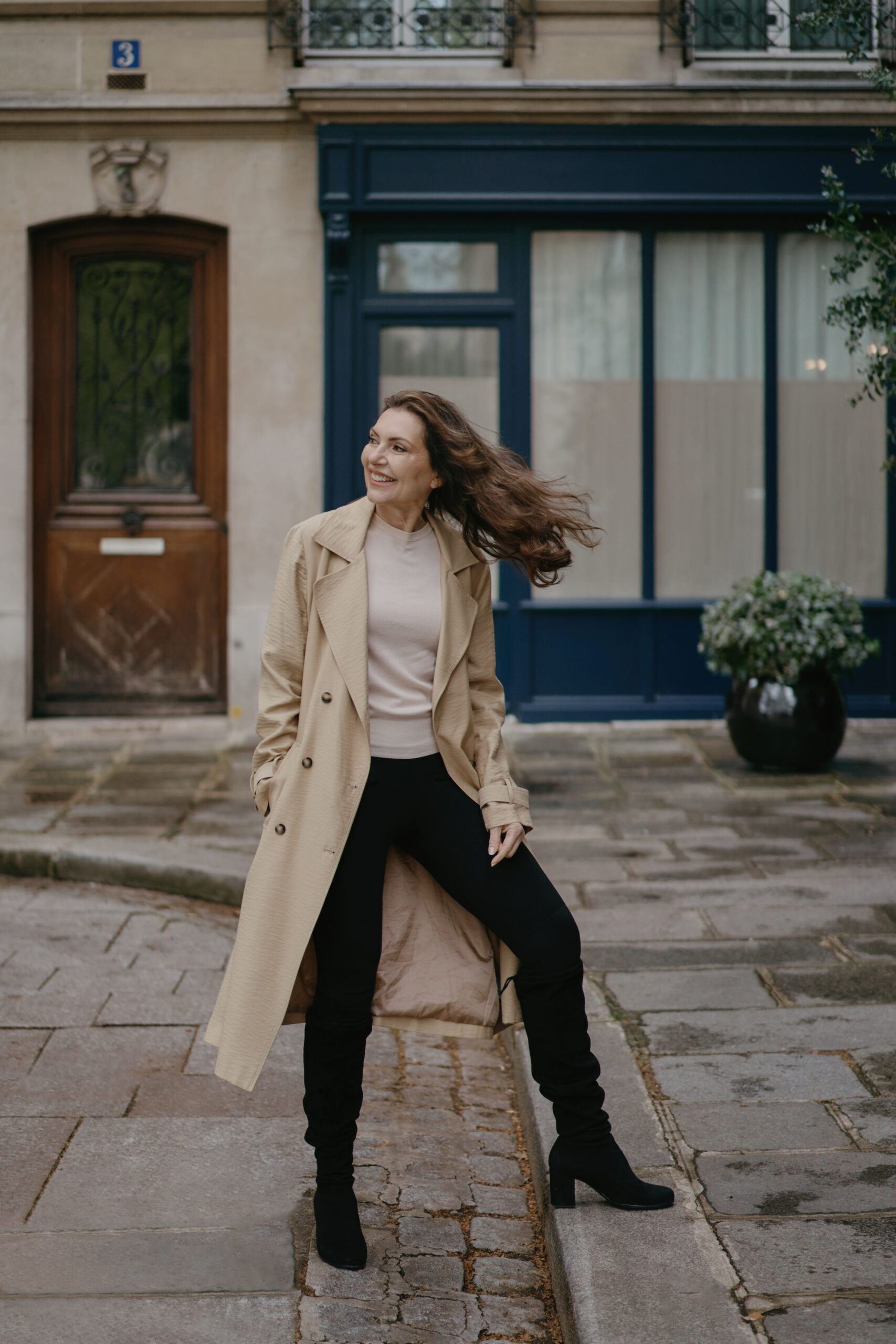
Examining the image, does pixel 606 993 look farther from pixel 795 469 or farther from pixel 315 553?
pixel 795 469

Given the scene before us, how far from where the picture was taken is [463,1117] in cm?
429

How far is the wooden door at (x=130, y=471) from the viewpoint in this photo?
1092 cm

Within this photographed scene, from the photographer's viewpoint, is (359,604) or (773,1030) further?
(773,1030)

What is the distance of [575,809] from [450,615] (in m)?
4.86

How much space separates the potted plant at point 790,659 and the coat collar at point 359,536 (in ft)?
18.3

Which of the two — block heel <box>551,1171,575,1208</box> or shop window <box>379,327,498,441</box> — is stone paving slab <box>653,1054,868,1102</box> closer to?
block heel <box>551,1171,575,1208</box>

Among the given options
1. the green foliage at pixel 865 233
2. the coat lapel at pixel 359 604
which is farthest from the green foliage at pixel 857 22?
the coat lapel at pixel 359 604

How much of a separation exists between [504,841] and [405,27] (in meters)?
8.89

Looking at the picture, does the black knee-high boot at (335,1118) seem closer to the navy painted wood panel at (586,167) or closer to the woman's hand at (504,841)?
the woman's hand at (504,841)

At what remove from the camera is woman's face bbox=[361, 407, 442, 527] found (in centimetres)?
331

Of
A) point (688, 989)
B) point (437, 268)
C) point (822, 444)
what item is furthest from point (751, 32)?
point (688, 989)

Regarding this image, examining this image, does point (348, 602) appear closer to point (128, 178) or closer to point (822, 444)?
point (128, 178)

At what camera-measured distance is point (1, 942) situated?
231 inches

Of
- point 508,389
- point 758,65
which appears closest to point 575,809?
point 508,389
